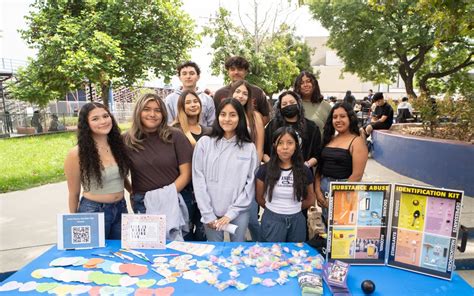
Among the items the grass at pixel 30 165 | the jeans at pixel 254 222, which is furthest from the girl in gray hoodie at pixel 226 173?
the grass at pixel 30 165

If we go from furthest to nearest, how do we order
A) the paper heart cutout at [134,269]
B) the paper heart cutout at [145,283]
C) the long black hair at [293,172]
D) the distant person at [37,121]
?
the distant person at [37,121], the long black hair at [293,172], the paper heart cutout at [134,269], the paper heart cutout at [145,283]

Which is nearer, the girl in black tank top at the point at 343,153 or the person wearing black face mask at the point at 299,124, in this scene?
the girl in black tank top at the point at 343,153


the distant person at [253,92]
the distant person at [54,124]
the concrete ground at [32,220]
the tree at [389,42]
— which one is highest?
the tree at [389,42]

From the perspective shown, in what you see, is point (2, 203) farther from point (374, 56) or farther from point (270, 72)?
point (374, 56)

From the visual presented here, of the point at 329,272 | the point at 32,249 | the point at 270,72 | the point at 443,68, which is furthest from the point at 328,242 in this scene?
the point at 443,68

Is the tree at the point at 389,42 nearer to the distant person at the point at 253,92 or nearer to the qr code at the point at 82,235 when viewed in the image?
the distant person at the point at 253,92

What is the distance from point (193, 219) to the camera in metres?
2.99

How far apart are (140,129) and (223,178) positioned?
0.80m

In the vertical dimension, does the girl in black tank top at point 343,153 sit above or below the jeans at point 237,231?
above

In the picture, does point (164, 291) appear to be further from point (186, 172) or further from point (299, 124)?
point (299, 124)

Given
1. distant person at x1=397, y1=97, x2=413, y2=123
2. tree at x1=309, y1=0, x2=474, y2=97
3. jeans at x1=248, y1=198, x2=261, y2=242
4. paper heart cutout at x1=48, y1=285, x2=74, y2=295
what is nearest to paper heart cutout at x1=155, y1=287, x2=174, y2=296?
paper heart cutout at x1=48, y1=285, x2=74, y2=295

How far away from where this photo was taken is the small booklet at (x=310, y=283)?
1614 mm

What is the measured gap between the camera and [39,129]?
17.1m

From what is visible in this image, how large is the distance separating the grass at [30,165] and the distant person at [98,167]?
3484 mm
